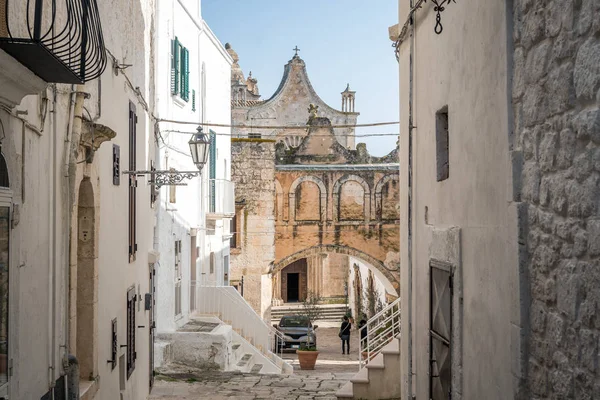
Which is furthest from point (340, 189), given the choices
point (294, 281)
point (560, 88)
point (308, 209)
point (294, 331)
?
point (560, 88)

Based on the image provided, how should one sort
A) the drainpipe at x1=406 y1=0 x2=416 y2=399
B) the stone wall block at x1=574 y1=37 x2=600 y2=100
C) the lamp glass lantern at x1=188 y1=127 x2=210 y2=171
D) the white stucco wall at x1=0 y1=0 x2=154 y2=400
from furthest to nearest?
the lamp glass lantern at x1=188 y1=127 x2=210 y2=171, the drainpipe at x1=406 y1=0 x2=416 y2=399, the white stucco wall at x1=0 y1=0 x2=154 y2=400, the stone wall block at x1=574 y1=37 x2=600 y2=100

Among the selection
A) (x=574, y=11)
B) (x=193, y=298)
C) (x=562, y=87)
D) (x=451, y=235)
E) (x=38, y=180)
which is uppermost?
(x=574, y=11)

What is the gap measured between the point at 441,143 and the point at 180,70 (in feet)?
36.8

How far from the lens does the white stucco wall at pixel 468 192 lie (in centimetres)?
577

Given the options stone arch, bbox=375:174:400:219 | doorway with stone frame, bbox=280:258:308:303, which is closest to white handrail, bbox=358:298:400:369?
stone arch, bbox=375:174:400:219

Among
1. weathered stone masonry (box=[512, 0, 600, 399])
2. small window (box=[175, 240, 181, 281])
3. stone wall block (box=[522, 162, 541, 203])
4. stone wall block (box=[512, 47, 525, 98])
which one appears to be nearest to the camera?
weathered stone masonry (box=[512, 0, 600, 399])

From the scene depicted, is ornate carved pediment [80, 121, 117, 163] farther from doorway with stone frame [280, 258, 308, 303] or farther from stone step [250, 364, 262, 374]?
doorway with stone frame [280, 258, 308, 303]

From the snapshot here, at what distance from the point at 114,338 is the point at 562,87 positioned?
6.98 meters

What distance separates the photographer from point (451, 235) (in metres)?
7.43

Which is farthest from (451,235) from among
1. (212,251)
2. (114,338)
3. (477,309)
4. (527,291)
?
(212,251)

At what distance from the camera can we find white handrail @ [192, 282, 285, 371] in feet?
68.7

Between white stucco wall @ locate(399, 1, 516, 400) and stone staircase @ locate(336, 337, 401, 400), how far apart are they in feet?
7.21

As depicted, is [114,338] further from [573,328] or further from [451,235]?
[573,328]

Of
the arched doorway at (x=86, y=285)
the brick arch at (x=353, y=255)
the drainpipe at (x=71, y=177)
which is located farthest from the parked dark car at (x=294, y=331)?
the drainpipe at (x=71, y=177)
